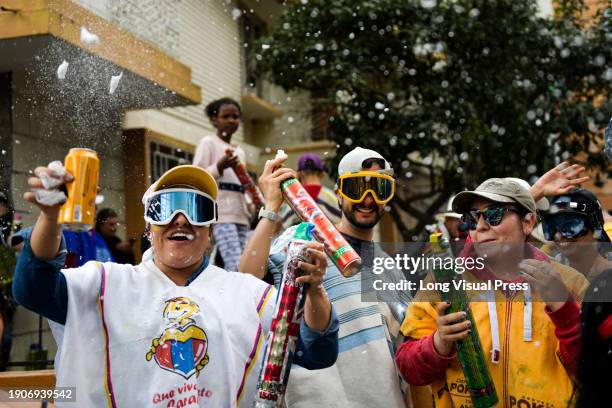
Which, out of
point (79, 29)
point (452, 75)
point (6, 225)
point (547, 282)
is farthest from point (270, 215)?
point (452, 75)

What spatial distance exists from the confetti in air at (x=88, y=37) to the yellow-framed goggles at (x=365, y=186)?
4.57 metres

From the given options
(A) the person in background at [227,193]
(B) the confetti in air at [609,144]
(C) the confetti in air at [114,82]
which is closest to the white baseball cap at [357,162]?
(B) the confetti in air at [609,144]

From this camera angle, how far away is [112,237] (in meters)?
6.29

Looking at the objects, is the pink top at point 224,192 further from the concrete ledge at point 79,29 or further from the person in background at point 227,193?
the concrete ledge at point 79,29

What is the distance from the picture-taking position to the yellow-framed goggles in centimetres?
338

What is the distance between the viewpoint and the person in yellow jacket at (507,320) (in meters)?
2.53

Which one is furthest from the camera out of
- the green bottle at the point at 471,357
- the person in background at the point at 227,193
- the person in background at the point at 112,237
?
the person in background at the point at 112,237

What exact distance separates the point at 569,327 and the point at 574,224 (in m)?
0.95

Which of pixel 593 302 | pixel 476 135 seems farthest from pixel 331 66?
pixel 593 302

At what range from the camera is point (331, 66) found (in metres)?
10.2

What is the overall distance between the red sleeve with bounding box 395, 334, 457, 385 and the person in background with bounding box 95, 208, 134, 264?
365 centimetres

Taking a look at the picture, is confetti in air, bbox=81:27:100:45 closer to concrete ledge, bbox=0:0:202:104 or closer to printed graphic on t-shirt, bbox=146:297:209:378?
concrete ledge, bbox=0:0:202:104

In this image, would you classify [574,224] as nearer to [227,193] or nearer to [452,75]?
[227,193]

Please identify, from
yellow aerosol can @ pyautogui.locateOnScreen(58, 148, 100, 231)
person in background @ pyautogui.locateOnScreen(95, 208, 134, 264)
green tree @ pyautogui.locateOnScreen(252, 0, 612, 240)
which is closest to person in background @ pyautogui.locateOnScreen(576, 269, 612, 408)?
yellow aerosol can @ pyautogui.locateOnScreen(58, 148, 100, 231)
